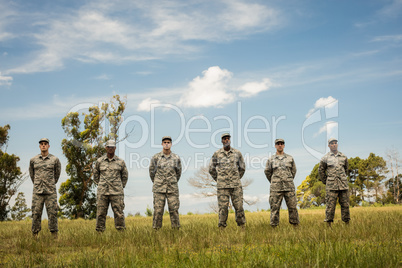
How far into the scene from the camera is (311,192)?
130 ft

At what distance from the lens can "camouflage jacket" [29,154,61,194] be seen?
33.6ft

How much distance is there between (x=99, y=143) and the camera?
2345 cm

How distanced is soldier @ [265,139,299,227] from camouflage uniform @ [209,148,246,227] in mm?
915

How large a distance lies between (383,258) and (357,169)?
4103cm

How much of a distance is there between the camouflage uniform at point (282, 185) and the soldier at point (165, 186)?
2.74 m

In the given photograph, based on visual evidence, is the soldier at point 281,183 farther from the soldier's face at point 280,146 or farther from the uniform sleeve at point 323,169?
the uniform sleeve at point 323,169

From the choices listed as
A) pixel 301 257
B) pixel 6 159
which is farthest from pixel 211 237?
pixel 6 159

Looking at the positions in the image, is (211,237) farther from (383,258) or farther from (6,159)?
(6,159)

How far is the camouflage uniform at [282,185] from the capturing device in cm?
1030

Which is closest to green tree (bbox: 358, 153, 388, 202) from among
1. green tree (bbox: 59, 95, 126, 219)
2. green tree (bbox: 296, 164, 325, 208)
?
green tree (bbox: 296, 164, 325, 208)

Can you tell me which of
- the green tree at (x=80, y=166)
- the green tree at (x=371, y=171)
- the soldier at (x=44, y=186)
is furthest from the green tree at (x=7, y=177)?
the green tree at (x=371, y=171)

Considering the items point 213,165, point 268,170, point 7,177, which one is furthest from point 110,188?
point 7,177

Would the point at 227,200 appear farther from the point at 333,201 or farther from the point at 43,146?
the point at 43,146

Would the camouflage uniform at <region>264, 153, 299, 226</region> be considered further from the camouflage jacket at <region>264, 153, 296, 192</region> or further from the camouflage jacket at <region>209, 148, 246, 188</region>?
the camouflage jacket at <region>209, 148, 246, 188</region>
